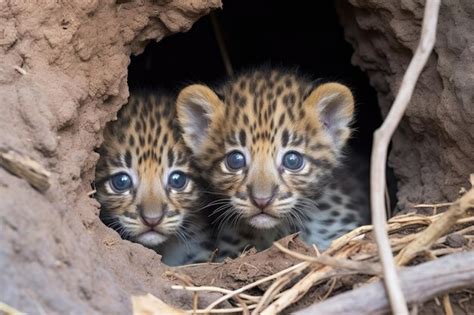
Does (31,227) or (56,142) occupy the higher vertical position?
A: (56,142)

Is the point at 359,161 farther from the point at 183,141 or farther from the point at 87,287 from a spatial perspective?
the point at 87,287

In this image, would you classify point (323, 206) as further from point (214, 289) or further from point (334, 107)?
point (214, 289)

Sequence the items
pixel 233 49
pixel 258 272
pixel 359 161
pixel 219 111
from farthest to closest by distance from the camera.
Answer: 1. pixel 233 49
2. pixel 359 161
3. pixel 219 111
4. pixel 258 272

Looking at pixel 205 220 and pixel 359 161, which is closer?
pixel 205 220

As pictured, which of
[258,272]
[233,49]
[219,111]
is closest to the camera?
[258,272]

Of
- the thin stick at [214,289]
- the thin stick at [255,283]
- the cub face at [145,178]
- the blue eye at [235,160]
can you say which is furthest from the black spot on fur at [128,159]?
the thin stick at [255,283]

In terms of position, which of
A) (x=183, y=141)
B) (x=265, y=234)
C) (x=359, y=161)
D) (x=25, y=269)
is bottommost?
(x=25, y=269)

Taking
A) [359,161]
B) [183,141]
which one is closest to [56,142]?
[183,141]

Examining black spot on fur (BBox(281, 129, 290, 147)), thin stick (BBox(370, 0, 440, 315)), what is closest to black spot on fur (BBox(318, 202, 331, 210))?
black spot on fur (BBox(281, 129, 290, 147))

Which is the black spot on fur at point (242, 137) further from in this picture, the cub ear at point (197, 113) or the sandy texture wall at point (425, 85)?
the sandy texture wall at point (425, 85)
